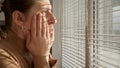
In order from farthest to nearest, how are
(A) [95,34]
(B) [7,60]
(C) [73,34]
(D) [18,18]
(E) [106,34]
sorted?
(C) [73,34]
(A) [95,34]
(E) [106,34]
(D) [18,18]
(B) [7,60]

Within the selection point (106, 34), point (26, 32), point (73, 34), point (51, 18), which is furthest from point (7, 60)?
point (73, 34)

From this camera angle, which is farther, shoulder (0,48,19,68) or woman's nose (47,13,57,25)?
woman's nose (47,13,57,25)

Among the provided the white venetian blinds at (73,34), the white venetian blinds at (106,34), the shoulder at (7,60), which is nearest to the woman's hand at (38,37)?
the shoulder at (7,60)

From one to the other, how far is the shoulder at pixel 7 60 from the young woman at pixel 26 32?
3cm

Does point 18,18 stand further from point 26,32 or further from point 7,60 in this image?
point 7,60

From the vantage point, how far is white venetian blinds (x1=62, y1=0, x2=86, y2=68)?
6.13 ft

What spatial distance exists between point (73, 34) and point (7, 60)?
130 centimetres

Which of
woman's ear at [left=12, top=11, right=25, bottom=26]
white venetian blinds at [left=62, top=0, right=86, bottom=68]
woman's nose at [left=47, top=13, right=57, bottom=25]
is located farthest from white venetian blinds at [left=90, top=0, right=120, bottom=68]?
woman's ear at [left=12, top=11, right=25, bottom=26]

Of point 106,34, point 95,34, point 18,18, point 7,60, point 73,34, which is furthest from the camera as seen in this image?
point 73,34

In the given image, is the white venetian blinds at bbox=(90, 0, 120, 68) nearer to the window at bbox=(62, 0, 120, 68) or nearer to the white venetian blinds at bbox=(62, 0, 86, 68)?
the window at bbox=(62, 0, 120, 68)

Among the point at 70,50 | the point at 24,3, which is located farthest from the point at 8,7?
the point at 70,50

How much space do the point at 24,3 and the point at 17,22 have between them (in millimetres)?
89

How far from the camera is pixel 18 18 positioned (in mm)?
1017

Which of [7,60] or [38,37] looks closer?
[7,60]
